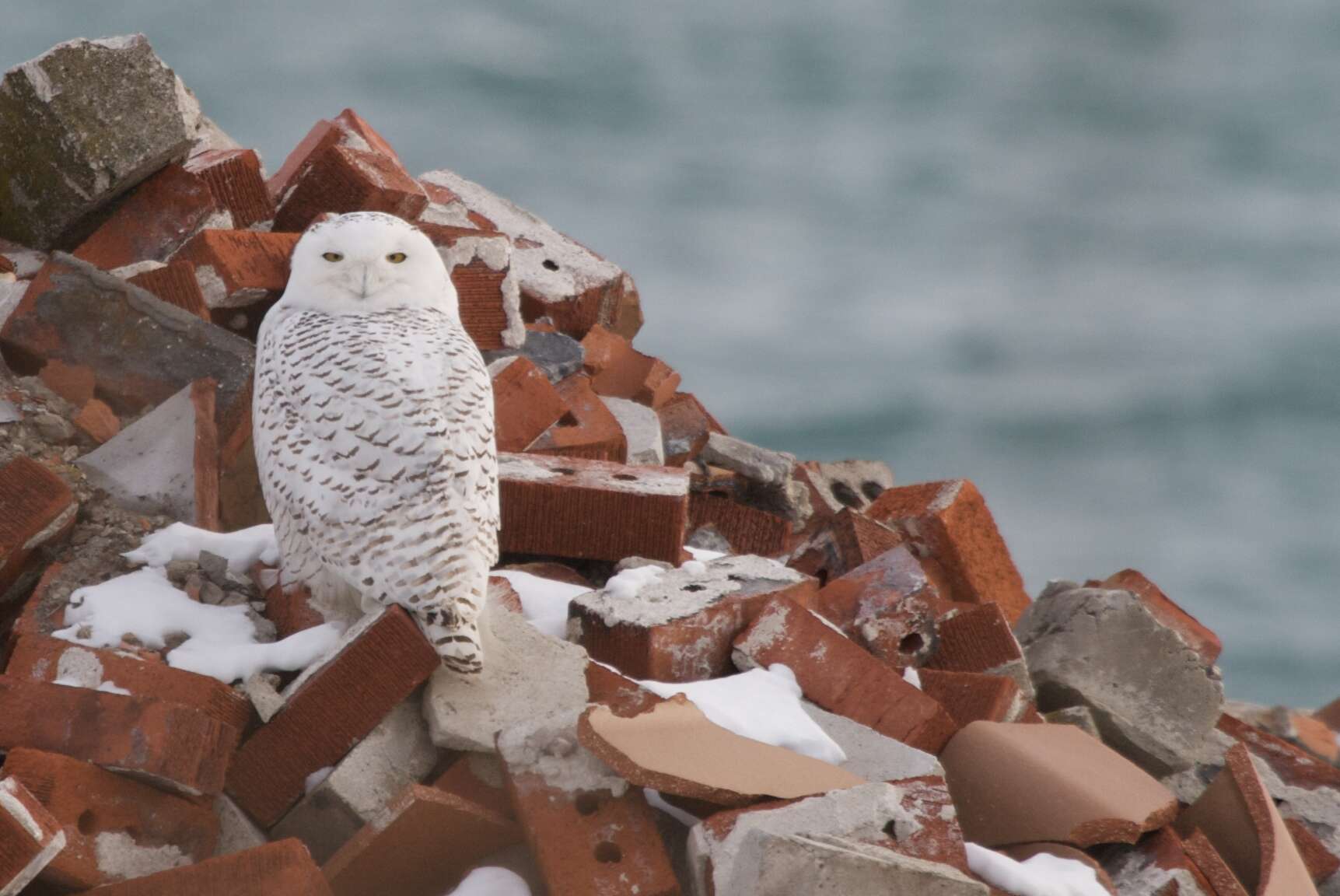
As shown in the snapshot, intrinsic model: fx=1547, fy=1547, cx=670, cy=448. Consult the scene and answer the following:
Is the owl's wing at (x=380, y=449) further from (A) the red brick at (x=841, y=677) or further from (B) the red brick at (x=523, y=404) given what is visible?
(B) the red brick at (x=523, y=404)

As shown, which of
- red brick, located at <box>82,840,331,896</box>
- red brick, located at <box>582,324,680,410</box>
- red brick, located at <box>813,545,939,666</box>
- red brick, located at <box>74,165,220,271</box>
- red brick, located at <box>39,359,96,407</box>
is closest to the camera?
red brick, located at <box>82,840,331,896</box>

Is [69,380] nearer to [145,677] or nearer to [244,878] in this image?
[145,677]

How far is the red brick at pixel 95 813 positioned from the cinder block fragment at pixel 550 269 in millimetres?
3985

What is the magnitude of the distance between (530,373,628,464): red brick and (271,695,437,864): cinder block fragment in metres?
2.04

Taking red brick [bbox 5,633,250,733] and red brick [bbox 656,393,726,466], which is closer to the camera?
red brick [bbox 5,633,250,733]

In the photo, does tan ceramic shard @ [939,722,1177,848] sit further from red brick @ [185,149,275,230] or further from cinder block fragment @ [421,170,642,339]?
red brick @ [185,149,275,230]

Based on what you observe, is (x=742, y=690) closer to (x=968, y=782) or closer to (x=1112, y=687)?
(x=968, y=782)

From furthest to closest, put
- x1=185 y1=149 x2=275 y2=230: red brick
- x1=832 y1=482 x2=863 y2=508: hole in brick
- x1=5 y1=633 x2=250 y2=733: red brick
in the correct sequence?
x1=832 y1=482 x2=863 y2=508: hole in brick < x1=185 y1=149 x2=275 y2=230: red brick < x1=5 y1=633 x2=250 y2=733: red brick

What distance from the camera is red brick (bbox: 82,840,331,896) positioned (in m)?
3.63

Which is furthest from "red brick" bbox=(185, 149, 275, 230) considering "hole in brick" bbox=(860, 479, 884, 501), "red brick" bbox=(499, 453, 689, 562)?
"hole in brick" bbox=(860, 479, 884, 501)

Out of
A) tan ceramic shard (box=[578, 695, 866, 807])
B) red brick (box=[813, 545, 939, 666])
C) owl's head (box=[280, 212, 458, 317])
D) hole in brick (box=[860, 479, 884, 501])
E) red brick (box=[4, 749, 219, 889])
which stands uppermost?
owl's head (box=[280, 212, 458, 317])

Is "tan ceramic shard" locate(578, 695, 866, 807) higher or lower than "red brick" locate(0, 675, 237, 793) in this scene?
higher

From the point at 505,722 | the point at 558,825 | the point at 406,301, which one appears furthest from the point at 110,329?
Result: the point at 558,825

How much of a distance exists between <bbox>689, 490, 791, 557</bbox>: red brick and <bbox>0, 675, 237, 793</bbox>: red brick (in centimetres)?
297
